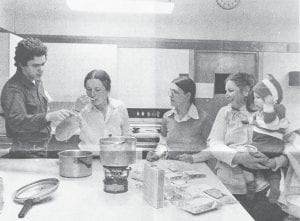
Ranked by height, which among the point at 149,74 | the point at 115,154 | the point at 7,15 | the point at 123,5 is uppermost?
the point at 7,15

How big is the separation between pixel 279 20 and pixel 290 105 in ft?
1.70

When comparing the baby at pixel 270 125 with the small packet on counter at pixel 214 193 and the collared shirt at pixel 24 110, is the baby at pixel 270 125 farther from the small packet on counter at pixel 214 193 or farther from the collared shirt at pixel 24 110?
the collared shirt at pixel 24 110

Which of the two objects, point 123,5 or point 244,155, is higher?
point 123,5

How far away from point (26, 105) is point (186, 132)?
85cm

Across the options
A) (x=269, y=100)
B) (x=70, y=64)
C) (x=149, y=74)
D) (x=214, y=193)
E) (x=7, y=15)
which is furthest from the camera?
(x=149, y=74)

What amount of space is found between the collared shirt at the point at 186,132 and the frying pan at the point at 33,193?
0.76 m

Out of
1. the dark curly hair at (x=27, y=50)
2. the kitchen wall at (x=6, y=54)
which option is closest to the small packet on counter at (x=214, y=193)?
the dark curly hair at (x=27, y=50)

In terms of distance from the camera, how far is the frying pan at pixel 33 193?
2.92 feet

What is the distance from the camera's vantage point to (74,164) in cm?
115

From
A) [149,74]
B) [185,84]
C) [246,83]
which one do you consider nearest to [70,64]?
[149,74]

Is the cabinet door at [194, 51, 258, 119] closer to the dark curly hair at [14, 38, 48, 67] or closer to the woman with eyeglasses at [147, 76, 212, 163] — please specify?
the woman with eyeglasses at [147, 76, 212, 163]

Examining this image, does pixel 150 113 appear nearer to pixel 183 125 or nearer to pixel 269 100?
pixel 183 125

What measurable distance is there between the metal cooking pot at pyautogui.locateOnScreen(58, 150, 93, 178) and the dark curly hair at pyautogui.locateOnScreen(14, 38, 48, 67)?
60cm

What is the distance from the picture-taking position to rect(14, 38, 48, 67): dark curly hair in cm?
150
